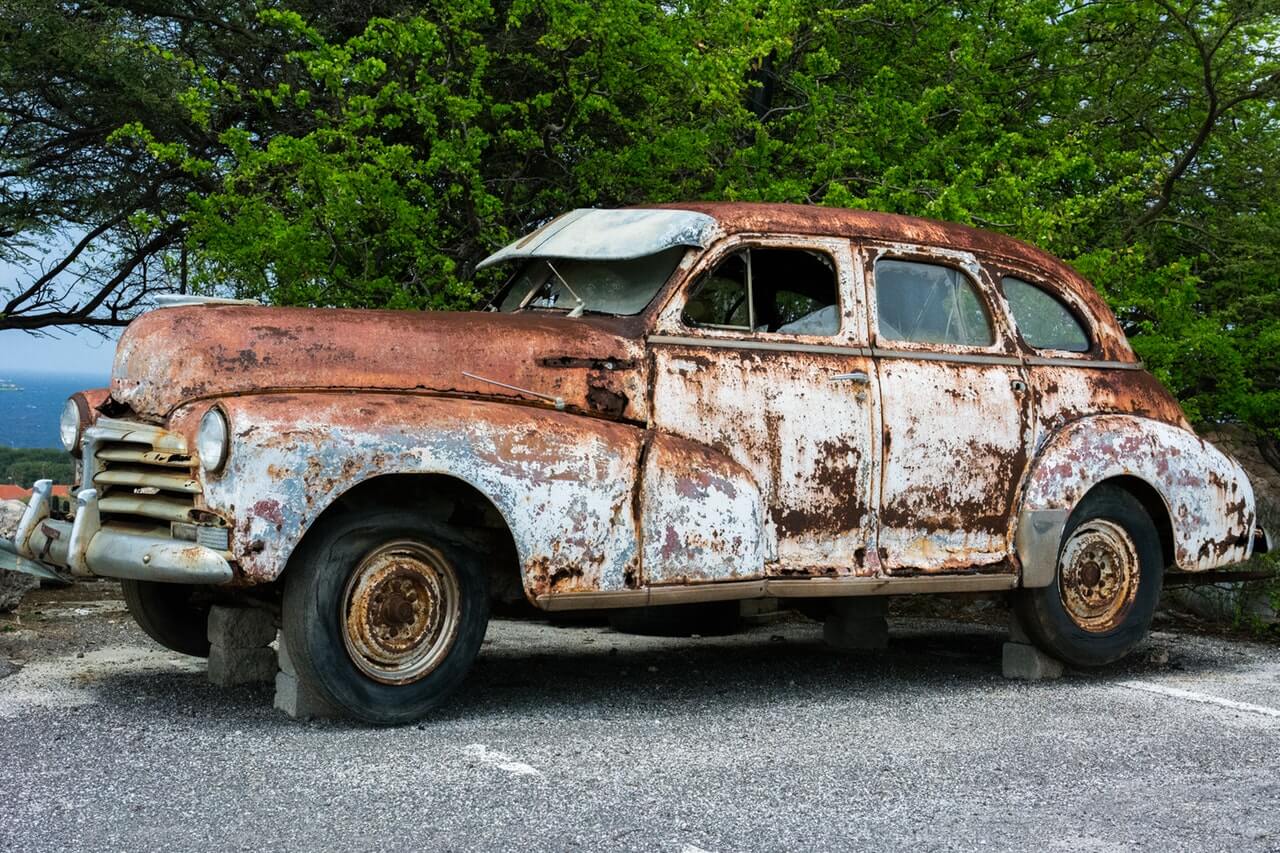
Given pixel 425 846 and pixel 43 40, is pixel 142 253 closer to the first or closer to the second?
pixel 43 40

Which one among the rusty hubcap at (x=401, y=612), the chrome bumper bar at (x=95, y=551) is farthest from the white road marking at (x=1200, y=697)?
the chrome bumper bar at (x=95, y=551)

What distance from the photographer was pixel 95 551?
590 centimetres

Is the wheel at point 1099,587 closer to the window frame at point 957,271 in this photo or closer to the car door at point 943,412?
the car door at point 943,412

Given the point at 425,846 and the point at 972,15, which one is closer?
the point at 425,846

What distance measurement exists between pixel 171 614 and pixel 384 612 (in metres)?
1.63

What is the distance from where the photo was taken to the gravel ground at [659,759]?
4.54 m

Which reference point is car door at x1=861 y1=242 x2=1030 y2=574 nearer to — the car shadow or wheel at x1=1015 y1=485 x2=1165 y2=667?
wheel at x1=1015 y1=485 x2=1165 y2=667

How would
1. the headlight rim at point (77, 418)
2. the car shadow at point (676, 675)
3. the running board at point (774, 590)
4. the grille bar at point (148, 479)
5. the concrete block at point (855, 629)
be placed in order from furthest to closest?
the concrete block at point (855, 629) → the headlight rim at point (77, 418) → the car shadow at point (676, 675) → the running board at point (774, 590) → the grille bar at point (148, 479)

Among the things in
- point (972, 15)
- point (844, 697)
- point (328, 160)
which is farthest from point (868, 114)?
point (844, 697)

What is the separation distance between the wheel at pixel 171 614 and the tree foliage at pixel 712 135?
283cm

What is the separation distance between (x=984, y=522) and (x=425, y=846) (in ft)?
12.5

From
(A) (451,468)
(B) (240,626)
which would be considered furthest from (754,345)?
(B) (240,626)

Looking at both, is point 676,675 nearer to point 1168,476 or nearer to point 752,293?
point 752,293

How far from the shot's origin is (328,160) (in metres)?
9.51
